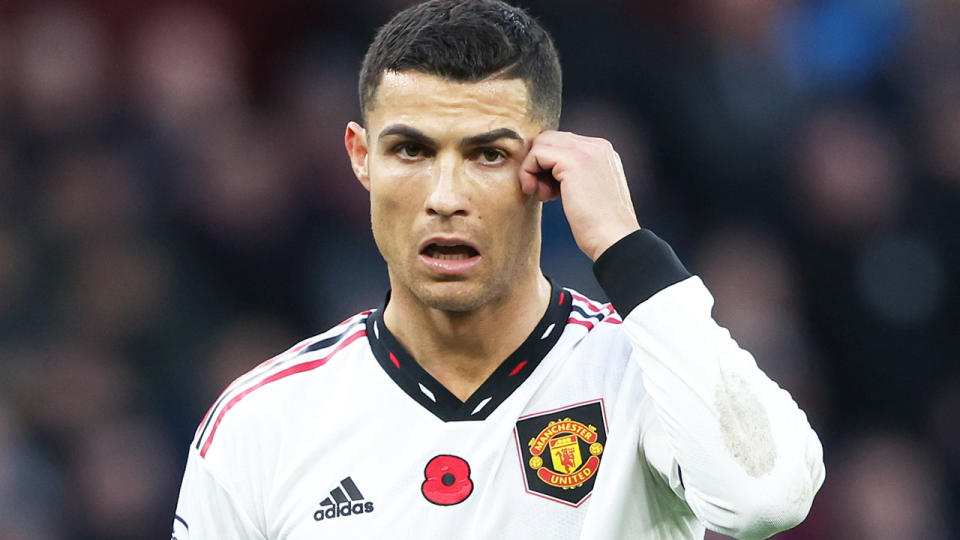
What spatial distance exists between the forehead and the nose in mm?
106

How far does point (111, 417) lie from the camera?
634 centimetres

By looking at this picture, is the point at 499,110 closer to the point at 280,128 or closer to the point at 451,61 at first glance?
the point at 451,61

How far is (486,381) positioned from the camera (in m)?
3.12

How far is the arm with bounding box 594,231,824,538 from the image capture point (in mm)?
2574

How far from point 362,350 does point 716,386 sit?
3.33 ft

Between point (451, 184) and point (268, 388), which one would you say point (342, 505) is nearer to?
point (268, 388)

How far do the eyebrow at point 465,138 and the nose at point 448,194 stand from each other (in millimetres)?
56

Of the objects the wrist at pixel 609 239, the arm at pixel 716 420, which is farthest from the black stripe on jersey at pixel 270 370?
the arm at pixel 716 420

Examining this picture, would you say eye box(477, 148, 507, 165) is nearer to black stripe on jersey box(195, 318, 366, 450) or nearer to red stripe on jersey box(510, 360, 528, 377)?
red stripe on jersey box(510, 360, 528, 377)

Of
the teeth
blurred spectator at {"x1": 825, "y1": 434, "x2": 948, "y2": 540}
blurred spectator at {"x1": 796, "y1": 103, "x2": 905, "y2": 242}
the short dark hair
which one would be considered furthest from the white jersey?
blurred spectator at {"x1": 796, "y1": 103, "x2": 905, "y2": 242}

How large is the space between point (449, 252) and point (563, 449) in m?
0.53

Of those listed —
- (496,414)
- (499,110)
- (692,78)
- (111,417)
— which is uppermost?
(692,78)

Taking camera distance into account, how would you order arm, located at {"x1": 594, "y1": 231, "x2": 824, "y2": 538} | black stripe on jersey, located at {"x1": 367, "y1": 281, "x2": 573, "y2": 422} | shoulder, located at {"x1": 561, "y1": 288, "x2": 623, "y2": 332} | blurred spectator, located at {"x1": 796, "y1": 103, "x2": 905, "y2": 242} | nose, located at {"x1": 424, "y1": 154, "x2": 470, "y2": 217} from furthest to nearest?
blurred spectator, located at {"x1": 796, "y1": 103, "x2": 905, "y2": 242} → shoulder, located at {"x1": 561, "y1": 288, "x2": 623, "y2": 332} → black stripe on jersey, located at {"x1": 367, "y1": 281, "x2": 573, "y2": 422} → nose, located at {"x1": 424, "y1": 154, "x2": 470, "y2": 217} → arm, located at {"x1": 594, "y1": 231, "x2": 824, "y2": 538}

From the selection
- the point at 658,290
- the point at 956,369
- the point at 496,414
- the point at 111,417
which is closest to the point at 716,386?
the point at 658,290
